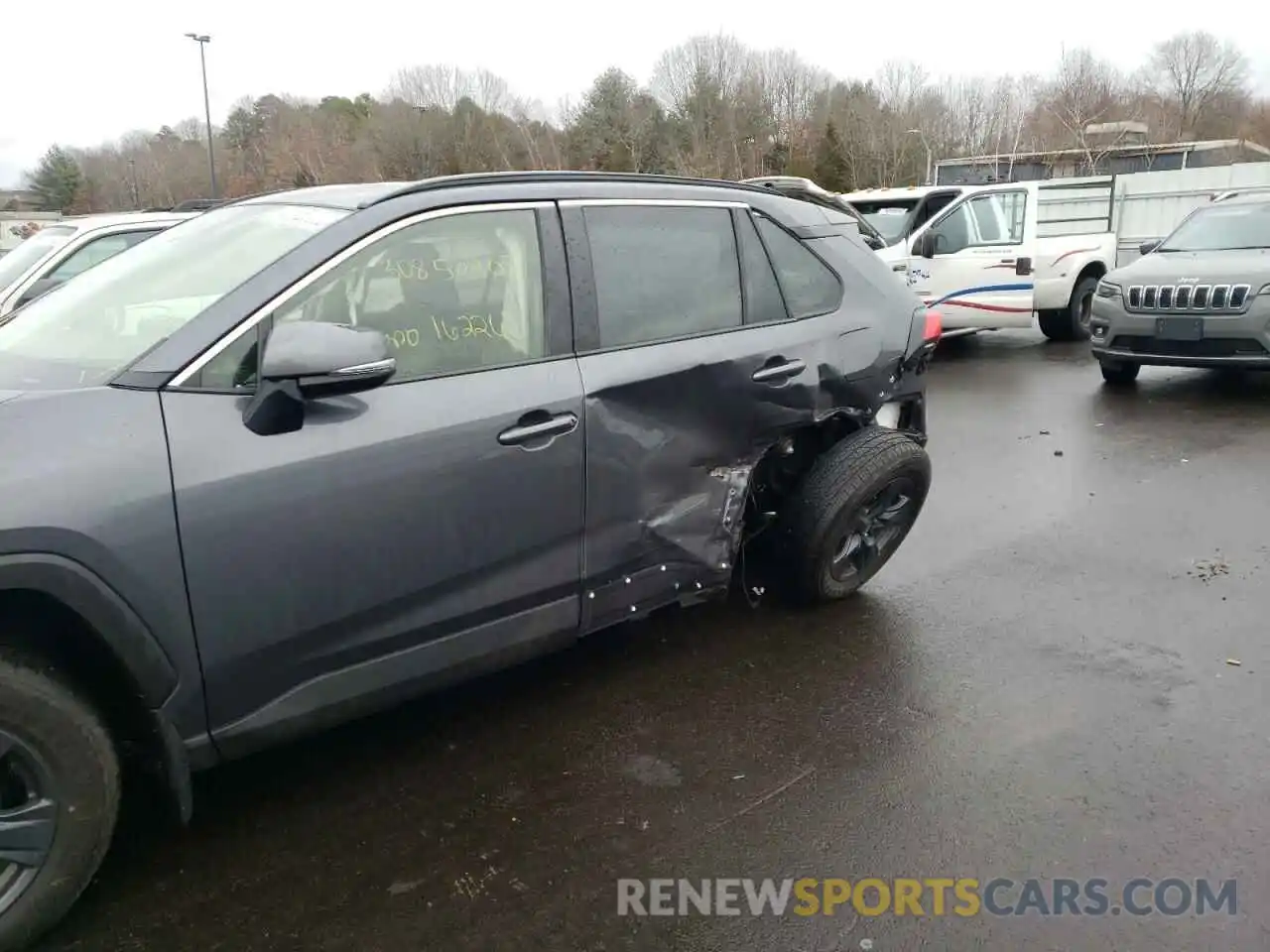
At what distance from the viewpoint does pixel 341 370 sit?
2.41m

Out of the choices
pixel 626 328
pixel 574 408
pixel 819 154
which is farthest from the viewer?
pixel 819 154

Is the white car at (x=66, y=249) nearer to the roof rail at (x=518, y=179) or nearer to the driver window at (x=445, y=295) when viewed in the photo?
the roof rail at (x=518, y=179)

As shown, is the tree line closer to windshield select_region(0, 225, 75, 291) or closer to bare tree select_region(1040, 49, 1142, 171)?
bare tree select_region(1040, 49, 1142, 171)

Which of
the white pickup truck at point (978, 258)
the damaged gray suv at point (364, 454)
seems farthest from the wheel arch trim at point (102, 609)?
the white pickup truck at point (978, 258)

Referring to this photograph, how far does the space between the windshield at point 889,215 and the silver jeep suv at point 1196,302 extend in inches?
109

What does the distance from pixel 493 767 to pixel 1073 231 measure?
11.6 metres

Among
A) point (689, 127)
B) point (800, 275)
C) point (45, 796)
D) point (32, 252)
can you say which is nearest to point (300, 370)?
point (45, 796)

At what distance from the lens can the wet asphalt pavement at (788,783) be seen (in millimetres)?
2400

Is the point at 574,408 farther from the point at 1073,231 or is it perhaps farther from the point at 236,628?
the point at 1073,231

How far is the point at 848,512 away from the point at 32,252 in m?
6.72

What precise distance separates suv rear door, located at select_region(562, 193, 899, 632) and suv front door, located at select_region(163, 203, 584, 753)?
0.40 feet

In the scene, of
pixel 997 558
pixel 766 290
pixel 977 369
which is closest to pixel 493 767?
pixel 766 290

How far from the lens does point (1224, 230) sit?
8977 millimetres

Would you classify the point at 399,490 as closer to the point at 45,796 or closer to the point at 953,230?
the point at 45,796
